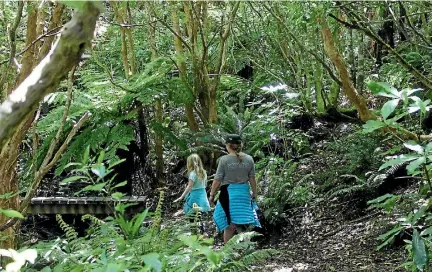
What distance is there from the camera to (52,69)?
92cm

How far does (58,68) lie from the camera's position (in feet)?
3.04

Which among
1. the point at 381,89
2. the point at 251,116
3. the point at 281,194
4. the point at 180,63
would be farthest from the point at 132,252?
the point at 251,116

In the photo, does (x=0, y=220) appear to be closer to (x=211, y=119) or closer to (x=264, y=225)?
(x=264, y=225)

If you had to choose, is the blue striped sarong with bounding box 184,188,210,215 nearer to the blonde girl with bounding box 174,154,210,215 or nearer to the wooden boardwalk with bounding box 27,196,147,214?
the blonde girl with bounding box 174,154,210,215

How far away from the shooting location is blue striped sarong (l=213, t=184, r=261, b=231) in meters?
5.93

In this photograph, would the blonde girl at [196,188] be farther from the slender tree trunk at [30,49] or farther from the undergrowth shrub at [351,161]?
the slender tree trunk at [30,49]

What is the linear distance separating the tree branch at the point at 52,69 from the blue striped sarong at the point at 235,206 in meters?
5.07

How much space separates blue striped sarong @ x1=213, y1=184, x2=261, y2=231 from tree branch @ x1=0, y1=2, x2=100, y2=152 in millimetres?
5069

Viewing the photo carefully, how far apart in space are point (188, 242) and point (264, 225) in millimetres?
5530

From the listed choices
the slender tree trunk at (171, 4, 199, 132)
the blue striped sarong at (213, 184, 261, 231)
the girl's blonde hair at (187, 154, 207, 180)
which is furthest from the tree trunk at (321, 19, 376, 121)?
the slender tree trunk at (171, 4, 199, 132)

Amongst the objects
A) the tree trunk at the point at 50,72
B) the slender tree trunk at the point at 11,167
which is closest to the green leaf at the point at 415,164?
the tree trunk at the point at 50,72

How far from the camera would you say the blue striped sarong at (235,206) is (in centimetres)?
593

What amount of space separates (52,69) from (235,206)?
5126mm

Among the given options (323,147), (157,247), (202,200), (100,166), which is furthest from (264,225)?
(100,166)
